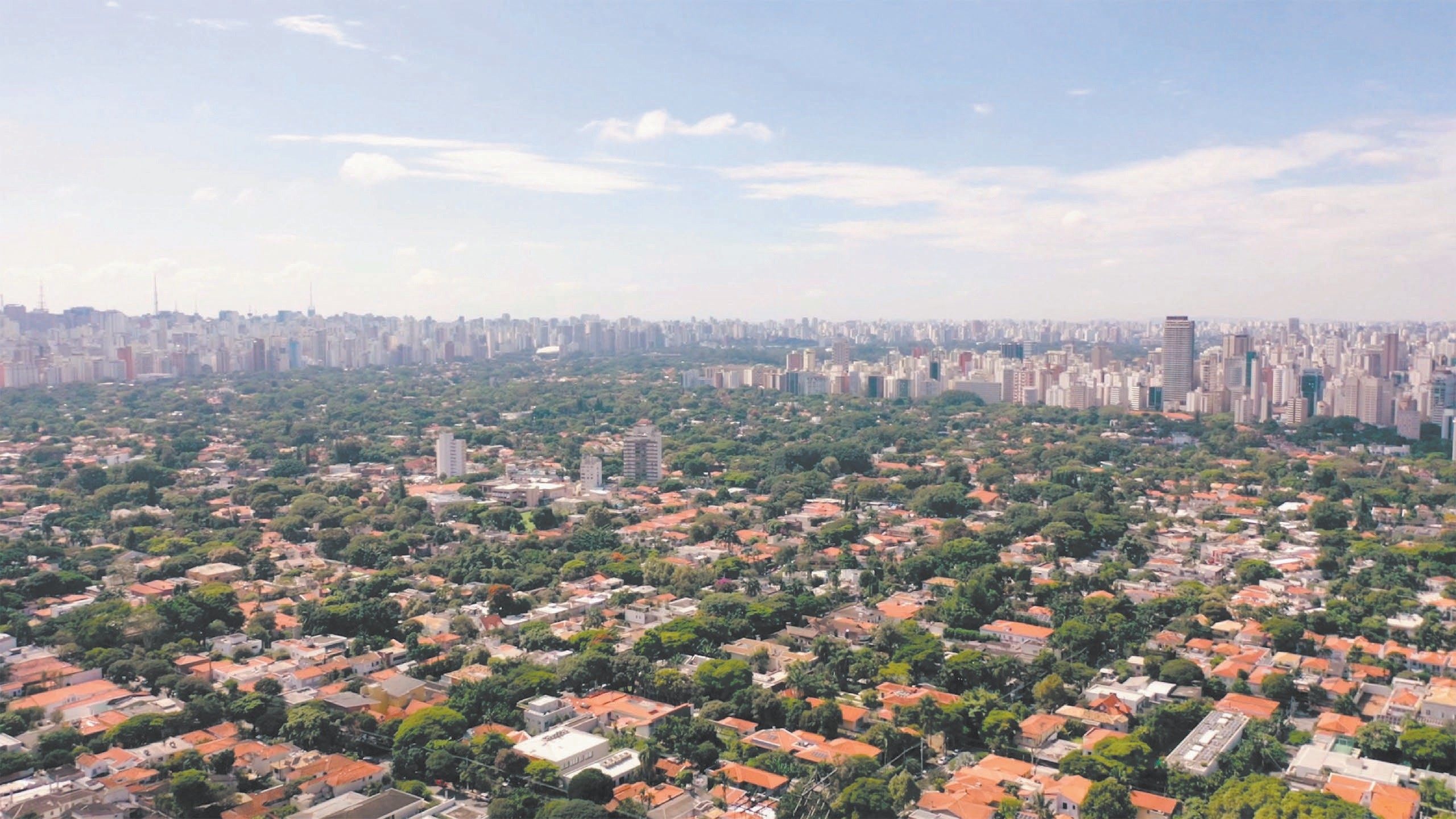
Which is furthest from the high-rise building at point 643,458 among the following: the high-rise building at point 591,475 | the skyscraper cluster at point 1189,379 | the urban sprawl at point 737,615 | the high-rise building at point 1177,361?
the high-rise building at point 1177,361

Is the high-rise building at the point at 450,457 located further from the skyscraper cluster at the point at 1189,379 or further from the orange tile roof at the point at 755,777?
the skyscraper cluster at the point at 1189,379

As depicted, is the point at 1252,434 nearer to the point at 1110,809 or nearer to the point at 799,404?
the point at 799,404

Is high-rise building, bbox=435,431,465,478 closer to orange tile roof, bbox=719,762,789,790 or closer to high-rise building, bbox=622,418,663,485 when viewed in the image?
high-rise building, bbox=622,418,663,485

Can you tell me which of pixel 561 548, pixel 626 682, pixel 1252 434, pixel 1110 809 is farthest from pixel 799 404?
pixel 1110 809

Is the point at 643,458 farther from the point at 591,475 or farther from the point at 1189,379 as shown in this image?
the point at 1189,379

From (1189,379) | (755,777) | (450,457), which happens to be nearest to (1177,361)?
(1189,379)
